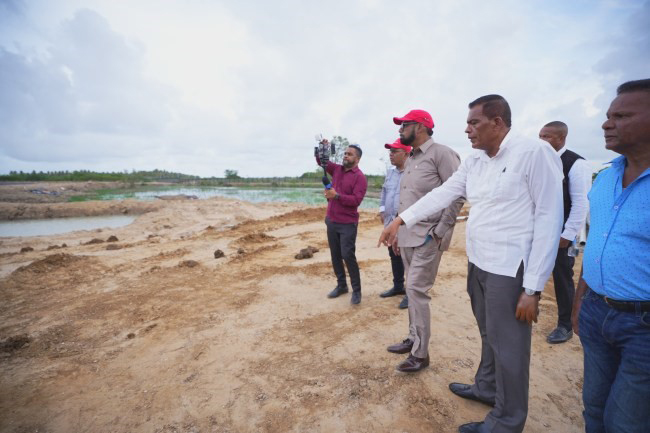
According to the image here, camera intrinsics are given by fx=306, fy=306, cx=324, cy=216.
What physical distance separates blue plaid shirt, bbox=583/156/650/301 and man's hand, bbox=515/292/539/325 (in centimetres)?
26

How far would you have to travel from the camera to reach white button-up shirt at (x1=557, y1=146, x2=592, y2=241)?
2912 millimetres

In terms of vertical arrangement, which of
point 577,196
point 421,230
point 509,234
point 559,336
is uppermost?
point 577,196

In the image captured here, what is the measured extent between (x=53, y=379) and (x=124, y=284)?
106 inches

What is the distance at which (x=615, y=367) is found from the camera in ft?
4.70

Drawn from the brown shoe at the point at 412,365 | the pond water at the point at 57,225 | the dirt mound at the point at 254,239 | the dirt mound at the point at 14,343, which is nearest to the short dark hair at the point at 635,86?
the brown shoe at the point at 412,365

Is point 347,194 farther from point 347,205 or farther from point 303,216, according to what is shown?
point 303,216

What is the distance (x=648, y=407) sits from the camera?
1.24m

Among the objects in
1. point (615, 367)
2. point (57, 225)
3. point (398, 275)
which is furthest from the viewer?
point (57, 225)

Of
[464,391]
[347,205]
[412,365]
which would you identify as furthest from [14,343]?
[464,391]

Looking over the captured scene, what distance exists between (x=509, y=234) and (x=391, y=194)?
286cm

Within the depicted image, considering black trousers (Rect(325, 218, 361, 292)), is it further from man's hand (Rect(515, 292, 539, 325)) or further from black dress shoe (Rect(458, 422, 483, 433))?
man's hand (Rect(515, 292, 539, 325))

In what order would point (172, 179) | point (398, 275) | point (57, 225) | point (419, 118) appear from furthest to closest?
point (172, 179), point (57, 225), point (398, 275), point (419, 118)

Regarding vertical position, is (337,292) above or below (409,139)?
below

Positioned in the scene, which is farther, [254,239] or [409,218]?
[254,239]
